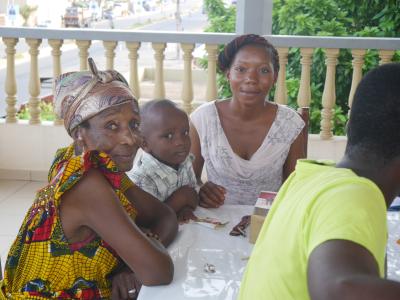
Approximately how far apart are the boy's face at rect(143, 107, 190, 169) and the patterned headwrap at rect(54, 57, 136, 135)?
435 millimetres

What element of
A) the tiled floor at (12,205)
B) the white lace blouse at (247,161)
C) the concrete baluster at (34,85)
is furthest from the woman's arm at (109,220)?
the concrete baluster at (34,85)

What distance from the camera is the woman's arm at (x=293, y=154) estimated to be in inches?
105

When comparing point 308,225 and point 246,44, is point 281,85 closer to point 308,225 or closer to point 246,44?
point 246,44

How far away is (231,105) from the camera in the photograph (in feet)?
9.10

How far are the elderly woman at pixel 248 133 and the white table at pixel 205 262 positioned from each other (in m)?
0.51

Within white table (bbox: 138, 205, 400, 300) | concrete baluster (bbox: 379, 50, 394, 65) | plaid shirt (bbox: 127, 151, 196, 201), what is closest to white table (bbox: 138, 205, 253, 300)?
white table (bbox: 138, 205, 400, 300)

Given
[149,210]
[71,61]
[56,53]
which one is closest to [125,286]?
[149,210]

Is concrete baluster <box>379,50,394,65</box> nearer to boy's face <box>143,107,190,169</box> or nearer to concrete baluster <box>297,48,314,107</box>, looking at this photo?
concrete baluster <box>297,48,314,107</box>

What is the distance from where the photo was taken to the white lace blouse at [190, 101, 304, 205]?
261 centimetres

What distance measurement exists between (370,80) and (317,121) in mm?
4455

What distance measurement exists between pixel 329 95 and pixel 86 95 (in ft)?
9.71

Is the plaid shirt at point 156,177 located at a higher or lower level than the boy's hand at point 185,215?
higher

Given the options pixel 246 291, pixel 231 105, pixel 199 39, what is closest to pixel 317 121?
pixel 199 39

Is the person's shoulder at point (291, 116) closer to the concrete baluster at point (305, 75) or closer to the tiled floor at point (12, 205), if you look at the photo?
the concrete baluster at point (305, 75)
